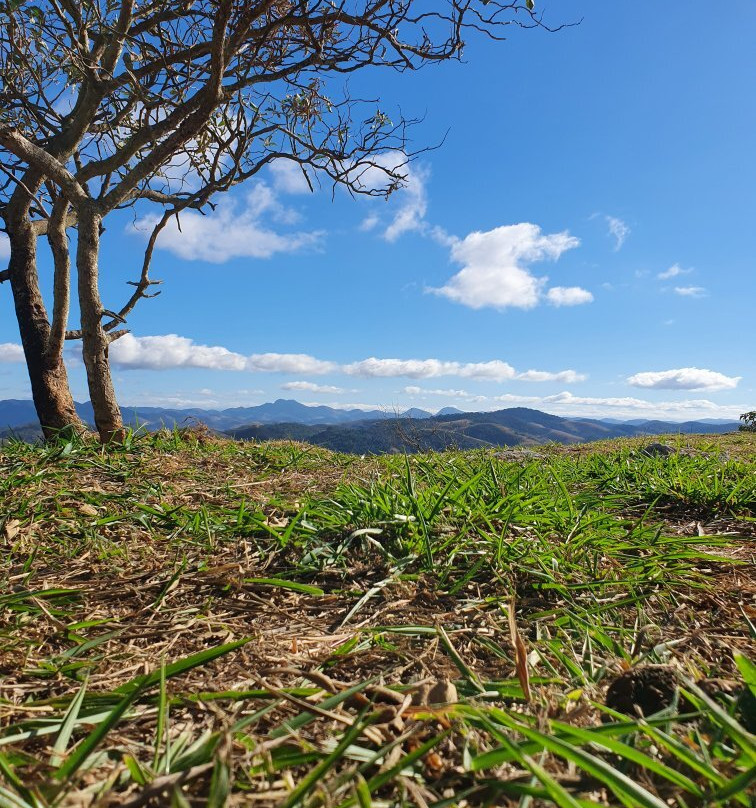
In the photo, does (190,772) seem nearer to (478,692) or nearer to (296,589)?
(478,692)

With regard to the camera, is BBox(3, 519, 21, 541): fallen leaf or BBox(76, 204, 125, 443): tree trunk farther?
BBox(76, 204, 125, 443): tree trunk

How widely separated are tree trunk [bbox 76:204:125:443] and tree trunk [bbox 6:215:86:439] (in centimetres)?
75

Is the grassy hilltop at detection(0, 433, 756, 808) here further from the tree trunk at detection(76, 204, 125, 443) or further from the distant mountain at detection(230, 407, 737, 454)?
the distant mountain at detection(230, 407, 737, 454)

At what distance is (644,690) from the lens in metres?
1.32

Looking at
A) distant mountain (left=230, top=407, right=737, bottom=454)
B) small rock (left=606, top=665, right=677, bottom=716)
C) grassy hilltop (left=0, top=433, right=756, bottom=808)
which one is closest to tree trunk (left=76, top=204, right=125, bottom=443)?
grassy hilltop (left=0, top=433, right=756, bottom=808)

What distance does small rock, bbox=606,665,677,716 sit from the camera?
4.25 ft

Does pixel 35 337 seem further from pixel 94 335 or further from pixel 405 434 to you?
pixel 405 434

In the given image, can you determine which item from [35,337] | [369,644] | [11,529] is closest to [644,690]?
[369,644]

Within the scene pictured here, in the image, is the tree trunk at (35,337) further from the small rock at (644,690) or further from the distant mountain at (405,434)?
the small rock at (644,690)

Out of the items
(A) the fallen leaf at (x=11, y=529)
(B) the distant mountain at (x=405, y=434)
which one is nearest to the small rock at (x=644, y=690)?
(A) the fallen leaf at (x=11, y=529)

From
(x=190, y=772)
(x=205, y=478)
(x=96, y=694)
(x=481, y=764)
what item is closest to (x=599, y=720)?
(x=481, y=764)

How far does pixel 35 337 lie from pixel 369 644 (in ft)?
24.7

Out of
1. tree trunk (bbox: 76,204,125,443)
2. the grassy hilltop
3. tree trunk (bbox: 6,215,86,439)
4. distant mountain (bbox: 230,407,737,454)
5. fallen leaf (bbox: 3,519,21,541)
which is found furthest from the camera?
distant mountain (bbox: 230,407,737,454)

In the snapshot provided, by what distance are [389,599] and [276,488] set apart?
91.2 inches
